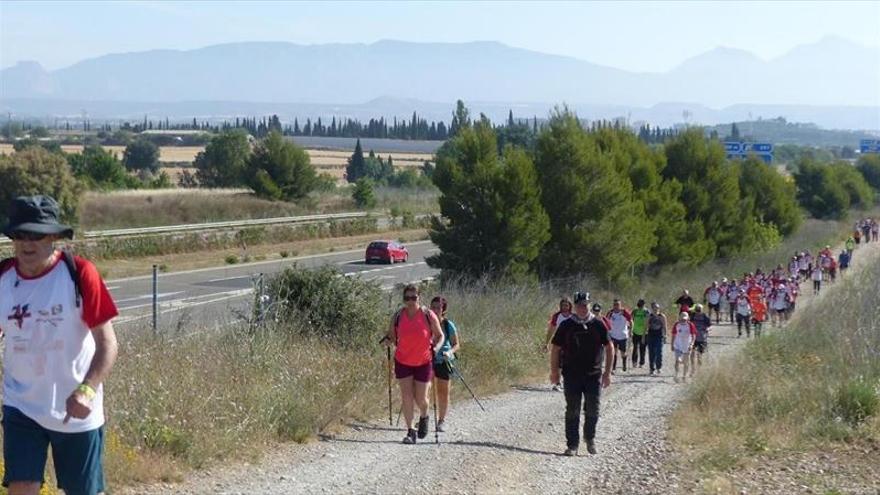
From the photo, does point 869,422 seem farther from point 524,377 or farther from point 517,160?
point 517,160

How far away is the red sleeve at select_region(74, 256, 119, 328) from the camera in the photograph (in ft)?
19.4

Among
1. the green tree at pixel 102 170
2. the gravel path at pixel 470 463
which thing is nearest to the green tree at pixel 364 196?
the green tree at pixel 102 170

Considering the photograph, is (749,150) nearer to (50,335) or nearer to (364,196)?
(364,196)

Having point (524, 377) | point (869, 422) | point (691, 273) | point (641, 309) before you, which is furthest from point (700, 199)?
point (869, 422)

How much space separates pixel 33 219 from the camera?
19.2 feet

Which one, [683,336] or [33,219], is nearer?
[33,219]

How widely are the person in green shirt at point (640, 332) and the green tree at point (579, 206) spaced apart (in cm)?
1337

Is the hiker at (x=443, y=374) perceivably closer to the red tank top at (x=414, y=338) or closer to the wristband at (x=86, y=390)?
the red tank top at (x=414, y=338)

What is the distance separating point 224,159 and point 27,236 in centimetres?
8369

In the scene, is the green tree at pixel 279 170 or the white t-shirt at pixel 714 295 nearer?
the white t-shirt at pixel 714 295

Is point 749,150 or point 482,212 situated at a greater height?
point 749,150

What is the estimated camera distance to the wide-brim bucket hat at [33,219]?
579 cm

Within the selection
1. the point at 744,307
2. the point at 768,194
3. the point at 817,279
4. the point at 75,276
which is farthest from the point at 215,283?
the point at 768,194

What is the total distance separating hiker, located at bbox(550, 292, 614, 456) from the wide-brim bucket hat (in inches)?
265
